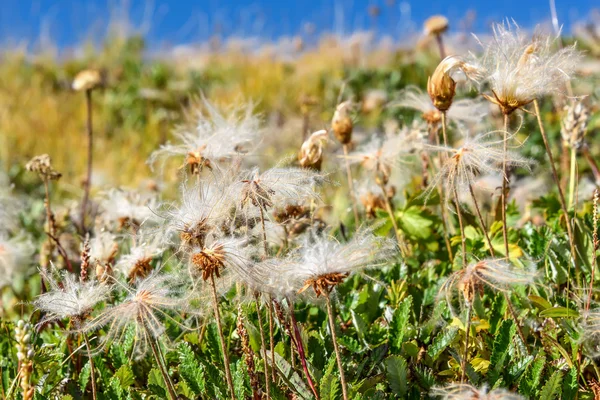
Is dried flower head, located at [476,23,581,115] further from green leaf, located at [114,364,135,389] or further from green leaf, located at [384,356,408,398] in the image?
green leaf, located at [114,364,135,389]

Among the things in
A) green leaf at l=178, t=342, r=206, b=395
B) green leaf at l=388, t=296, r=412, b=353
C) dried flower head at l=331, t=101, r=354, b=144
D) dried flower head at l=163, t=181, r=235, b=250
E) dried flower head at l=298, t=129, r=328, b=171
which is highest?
dried flower head at l=331, t=101, r=354, b=144

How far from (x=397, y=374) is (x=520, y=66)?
0.77 meters

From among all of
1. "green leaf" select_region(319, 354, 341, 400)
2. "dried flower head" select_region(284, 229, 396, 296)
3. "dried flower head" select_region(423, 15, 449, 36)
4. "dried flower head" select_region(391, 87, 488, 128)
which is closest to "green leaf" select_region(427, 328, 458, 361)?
"green leaf" select_region(319, 354, 341, 400)

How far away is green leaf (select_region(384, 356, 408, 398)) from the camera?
5.31ft

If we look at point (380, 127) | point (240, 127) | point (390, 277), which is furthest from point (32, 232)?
point (380, 127)

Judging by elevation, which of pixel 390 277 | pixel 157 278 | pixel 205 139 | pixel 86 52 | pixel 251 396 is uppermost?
pixel 86 52

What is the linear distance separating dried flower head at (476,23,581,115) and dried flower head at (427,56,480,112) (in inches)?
1.4

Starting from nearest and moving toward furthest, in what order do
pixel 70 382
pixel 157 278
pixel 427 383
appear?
pixel 157 278 → pixel 427 383 → pixel 70 382

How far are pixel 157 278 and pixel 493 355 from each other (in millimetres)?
811

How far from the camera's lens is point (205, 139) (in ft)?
7.16

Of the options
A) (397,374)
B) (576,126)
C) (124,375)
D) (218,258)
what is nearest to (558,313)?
(397,374)

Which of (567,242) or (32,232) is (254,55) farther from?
(567,242)

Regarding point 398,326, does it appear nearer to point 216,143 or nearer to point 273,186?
point 273,186

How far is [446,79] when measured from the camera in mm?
1696
